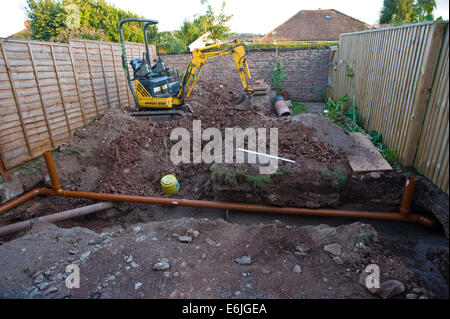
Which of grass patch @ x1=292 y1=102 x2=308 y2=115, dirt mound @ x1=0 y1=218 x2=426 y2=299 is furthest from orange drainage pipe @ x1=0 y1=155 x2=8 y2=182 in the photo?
grass patch @ x1=292 y1=102 x2=308 y2=115

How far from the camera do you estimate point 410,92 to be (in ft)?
13.7

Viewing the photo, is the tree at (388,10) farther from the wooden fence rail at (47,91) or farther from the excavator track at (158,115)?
the wooden fence rail at (47,91)

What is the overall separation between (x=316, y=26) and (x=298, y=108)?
22.3 metres

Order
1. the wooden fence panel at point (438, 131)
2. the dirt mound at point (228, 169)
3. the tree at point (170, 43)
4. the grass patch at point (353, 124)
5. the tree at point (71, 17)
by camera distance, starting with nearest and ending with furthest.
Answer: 1. the wooden fence panel at point (438, 131)
2. the dirt mound at point (228, 169)
3. the grass patch at point (353, 124)
4. the tree at point (71, 17)
5. the tree at point (170, 43)

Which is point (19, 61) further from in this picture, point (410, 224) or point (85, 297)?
point (410, 224)

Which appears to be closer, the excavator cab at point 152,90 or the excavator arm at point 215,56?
the excavator arm at point 215,56

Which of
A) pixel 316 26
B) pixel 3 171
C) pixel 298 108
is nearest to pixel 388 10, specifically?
pixel 316 26

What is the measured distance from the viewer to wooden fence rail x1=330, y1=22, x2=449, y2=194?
347 cm

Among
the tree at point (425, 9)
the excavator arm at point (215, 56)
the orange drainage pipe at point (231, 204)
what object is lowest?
the orange drainage pipe at point (231, 204)

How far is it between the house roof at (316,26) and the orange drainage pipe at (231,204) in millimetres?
26523

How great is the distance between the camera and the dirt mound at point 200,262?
2887 millimetres

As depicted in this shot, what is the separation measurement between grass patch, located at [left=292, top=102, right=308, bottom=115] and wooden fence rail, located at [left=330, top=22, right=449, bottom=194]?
3.17m

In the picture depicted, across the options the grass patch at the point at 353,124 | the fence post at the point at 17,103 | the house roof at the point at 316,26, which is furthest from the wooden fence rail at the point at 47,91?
the house roof at the point at 316,26
